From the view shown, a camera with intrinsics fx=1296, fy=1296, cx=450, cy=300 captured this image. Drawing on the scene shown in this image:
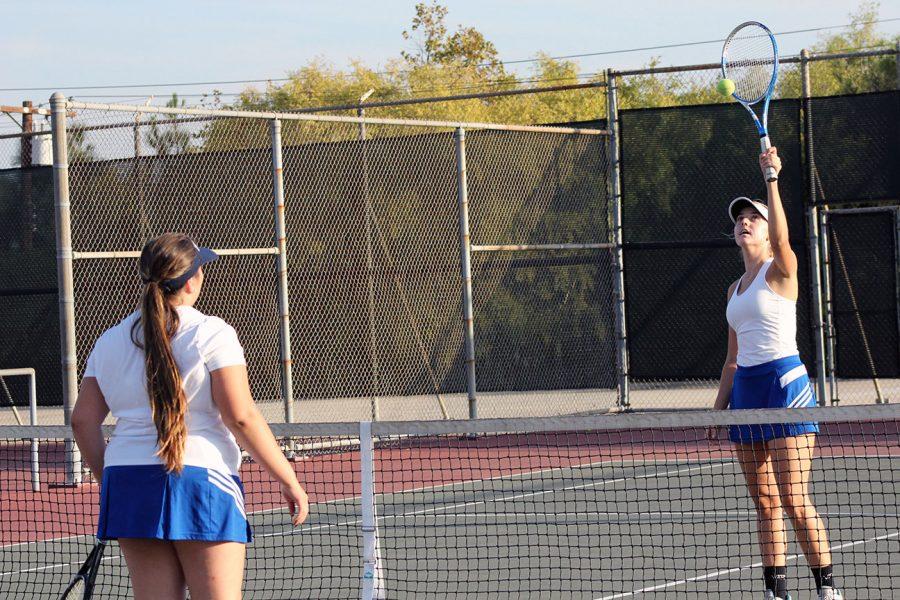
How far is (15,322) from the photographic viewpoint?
38.4ft

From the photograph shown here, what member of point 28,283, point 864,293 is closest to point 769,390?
point 864,293

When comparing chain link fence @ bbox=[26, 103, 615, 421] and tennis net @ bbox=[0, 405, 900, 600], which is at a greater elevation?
chain link fence @ bbox=[26, 103, 615, 421]

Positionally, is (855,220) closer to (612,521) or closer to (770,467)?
(612,521)

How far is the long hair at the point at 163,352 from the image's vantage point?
3455mm

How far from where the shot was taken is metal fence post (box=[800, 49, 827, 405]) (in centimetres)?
1192

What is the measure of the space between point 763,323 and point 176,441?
100 inches

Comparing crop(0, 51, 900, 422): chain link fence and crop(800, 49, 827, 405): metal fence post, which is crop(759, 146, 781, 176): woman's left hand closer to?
crop(0, 51, 900, 422): chain link fence

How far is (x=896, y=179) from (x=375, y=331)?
504cm

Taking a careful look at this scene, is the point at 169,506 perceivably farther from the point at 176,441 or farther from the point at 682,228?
the point at 682,228

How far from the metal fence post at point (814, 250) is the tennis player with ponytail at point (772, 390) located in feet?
23.0

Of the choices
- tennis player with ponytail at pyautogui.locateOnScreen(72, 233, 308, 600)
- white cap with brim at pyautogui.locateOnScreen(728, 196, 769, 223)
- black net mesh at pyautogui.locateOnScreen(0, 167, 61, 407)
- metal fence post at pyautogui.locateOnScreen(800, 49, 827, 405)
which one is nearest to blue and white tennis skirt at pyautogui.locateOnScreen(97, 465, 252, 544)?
tennis player with ponytail at pyautogui.locateOnScreen(72, 233, 308, 600)

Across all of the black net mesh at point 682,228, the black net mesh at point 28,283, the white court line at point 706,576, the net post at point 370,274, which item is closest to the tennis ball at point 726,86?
the white court line at point 706,576

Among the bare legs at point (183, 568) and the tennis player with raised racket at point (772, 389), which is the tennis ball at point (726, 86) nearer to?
the tennis player with raised racket at point (772, 389)

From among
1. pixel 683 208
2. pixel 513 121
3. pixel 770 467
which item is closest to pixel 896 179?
pixel 683 208
